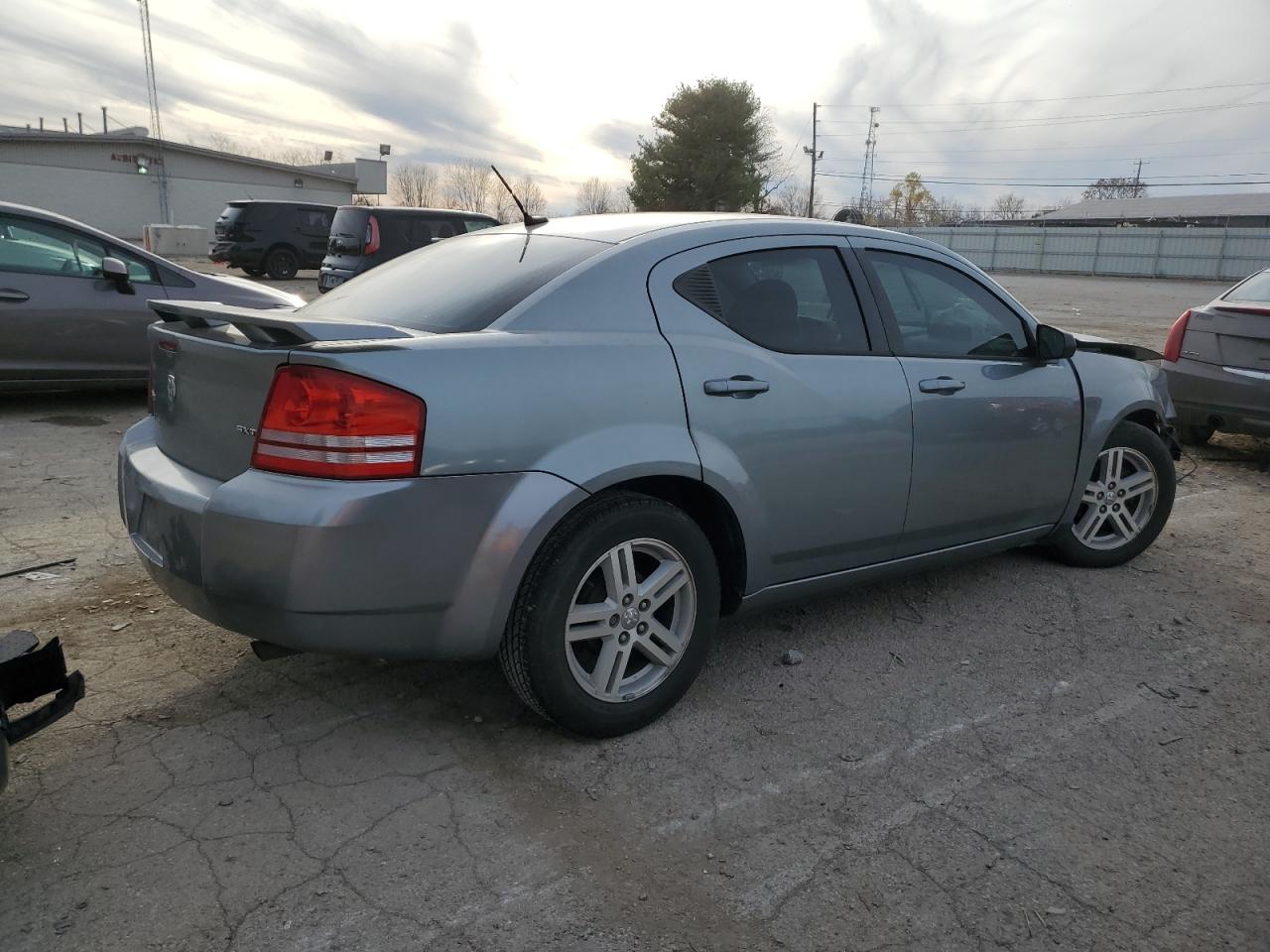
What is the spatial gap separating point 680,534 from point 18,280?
654cm

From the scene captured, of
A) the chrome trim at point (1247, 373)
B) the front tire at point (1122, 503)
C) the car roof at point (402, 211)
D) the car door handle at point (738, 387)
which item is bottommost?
the front tire at point (1122, 503)

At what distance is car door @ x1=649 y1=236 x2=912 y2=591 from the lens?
311 centimetres

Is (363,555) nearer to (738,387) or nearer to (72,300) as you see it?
(738,387)

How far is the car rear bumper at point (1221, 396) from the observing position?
6.71 m

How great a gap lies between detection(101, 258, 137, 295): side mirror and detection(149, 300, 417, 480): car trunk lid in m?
5.01

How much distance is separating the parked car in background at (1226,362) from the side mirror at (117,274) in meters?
8.26

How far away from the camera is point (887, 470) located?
3.55 m

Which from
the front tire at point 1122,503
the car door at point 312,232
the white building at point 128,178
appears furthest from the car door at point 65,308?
the white building at point 128,178

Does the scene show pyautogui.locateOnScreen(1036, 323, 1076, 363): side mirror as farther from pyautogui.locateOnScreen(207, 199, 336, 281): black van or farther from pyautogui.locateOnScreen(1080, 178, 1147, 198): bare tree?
pyautogui.locateOnScreen(1080, 178, 1147, 198): bare tree

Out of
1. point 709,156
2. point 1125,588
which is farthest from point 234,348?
point 709,156

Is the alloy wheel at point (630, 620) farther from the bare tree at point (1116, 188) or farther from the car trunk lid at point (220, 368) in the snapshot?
the bare tree at point (1116, 188)

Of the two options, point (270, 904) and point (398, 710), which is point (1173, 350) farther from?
Answer: point (270, 904)

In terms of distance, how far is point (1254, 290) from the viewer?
7.30 meters

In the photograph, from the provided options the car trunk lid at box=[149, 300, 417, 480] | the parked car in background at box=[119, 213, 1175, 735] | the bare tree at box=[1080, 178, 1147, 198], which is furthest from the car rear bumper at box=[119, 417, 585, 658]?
the bare tree at box=[1080, 178, 1147, 198]
